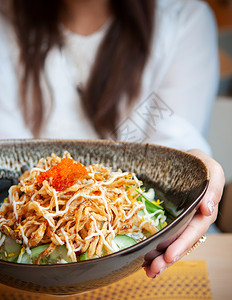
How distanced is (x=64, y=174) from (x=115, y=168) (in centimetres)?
21

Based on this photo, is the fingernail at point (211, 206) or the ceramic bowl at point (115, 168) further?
the fingernail at point (211, 206)

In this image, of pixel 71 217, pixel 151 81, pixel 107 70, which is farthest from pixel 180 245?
pixel 151 81

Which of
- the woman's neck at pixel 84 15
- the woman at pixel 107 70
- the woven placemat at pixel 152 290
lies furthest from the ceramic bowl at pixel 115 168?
the woman's neck at pixel 84 15

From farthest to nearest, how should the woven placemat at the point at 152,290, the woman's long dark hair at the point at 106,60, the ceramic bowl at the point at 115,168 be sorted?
the woman's long dark hair at the point at 106,60 < the woven placemat at the point at 152,290 < the ceramic bowl at the point at 115,168

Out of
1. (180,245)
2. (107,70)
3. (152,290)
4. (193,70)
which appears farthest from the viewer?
(193,70)

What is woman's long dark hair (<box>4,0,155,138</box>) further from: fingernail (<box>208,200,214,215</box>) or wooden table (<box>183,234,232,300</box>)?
fingernail (<box>208,200,214,215</box>)

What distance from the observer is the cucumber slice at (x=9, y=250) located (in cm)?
56

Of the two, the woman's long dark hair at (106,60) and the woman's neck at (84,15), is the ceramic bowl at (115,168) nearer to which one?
the woman's long dark hair at (106,60)

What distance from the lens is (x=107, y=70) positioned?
1432 millimetres

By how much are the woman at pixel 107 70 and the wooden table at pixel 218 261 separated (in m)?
0.53

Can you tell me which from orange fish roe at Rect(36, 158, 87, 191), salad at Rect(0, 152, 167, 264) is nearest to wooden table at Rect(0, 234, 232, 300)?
salad at Rect(0, 152, 167, 264)

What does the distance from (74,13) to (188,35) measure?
0.62 m

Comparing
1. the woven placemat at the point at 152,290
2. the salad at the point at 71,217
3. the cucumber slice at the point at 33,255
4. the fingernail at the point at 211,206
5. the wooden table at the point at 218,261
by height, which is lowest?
the woven placemat at the point at 152,290

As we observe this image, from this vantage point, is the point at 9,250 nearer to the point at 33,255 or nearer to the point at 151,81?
the point at 33,255
